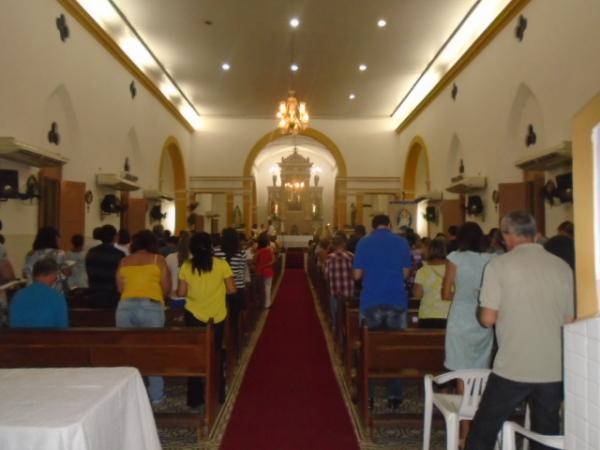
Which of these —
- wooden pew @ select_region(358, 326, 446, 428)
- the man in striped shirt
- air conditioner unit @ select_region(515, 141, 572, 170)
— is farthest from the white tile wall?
air conditioner unit @ select_region(515, 141, 572, 170)

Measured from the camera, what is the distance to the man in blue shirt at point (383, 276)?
509 cm

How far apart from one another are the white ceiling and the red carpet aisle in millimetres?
5985

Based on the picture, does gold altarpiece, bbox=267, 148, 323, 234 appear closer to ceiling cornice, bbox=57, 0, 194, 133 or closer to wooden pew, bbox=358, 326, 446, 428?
ceiling cornice, bbox=57, 0, 194, 133

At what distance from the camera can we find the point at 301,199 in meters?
28.4

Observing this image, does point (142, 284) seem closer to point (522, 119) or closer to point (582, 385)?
point (582, 385)

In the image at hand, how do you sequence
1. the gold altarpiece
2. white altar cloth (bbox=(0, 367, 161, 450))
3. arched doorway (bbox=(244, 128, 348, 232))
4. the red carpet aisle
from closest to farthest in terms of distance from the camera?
white altar cloth (bbox=(0, 367, 161, 450)), the red carpet aisle, arched doorway (bbox=(244, 128, 348, 232)), the gold altarpiece

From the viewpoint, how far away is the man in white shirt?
2914 millimetres

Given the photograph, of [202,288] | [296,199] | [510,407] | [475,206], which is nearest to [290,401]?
[202,288]

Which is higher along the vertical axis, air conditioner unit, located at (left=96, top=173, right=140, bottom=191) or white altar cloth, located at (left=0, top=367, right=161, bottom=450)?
air conditioner unit, located at (left=96, top=173, right=140, bottom=191)

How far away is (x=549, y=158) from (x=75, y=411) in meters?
7.13

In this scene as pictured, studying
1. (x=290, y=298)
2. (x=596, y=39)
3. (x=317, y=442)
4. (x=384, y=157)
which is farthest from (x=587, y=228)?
(x=384, y=157)

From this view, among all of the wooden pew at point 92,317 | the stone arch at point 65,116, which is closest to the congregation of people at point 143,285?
the wooden pew at point 92,317

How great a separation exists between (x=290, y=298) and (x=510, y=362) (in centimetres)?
1036

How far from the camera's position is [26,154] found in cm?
745
